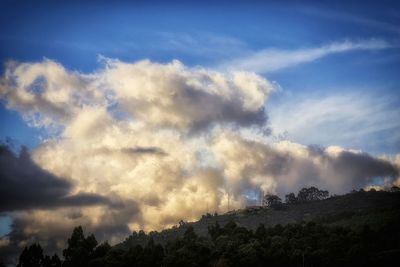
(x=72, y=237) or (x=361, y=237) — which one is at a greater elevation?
(x=72, y=237)

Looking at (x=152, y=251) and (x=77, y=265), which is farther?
(x=152, y=251)

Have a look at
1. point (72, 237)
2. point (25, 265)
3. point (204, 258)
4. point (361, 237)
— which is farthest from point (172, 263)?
point (361, 237)

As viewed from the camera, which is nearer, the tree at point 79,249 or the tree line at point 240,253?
the tree line at point 240,253

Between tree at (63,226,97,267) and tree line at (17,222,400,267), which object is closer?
tree line at (17,222,400,267)

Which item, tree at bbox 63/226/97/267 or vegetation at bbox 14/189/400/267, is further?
tree at bbox 63/226/97/267

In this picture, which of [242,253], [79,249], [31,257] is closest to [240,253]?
[242,253]

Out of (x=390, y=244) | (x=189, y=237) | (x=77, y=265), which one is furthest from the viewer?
(x=189, y=237)

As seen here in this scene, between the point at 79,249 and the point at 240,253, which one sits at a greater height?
the point at 79,249

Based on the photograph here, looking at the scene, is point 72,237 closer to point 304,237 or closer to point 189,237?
point 189,237

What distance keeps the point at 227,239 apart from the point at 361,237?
44470mm

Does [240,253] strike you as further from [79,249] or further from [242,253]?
[79,249]

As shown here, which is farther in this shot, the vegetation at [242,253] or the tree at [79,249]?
the tree at [79,249]

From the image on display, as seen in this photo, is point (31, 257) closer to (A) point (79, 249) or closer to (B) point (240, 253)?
(A) point (79, 249)

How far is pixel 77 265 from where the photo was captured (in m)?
139
